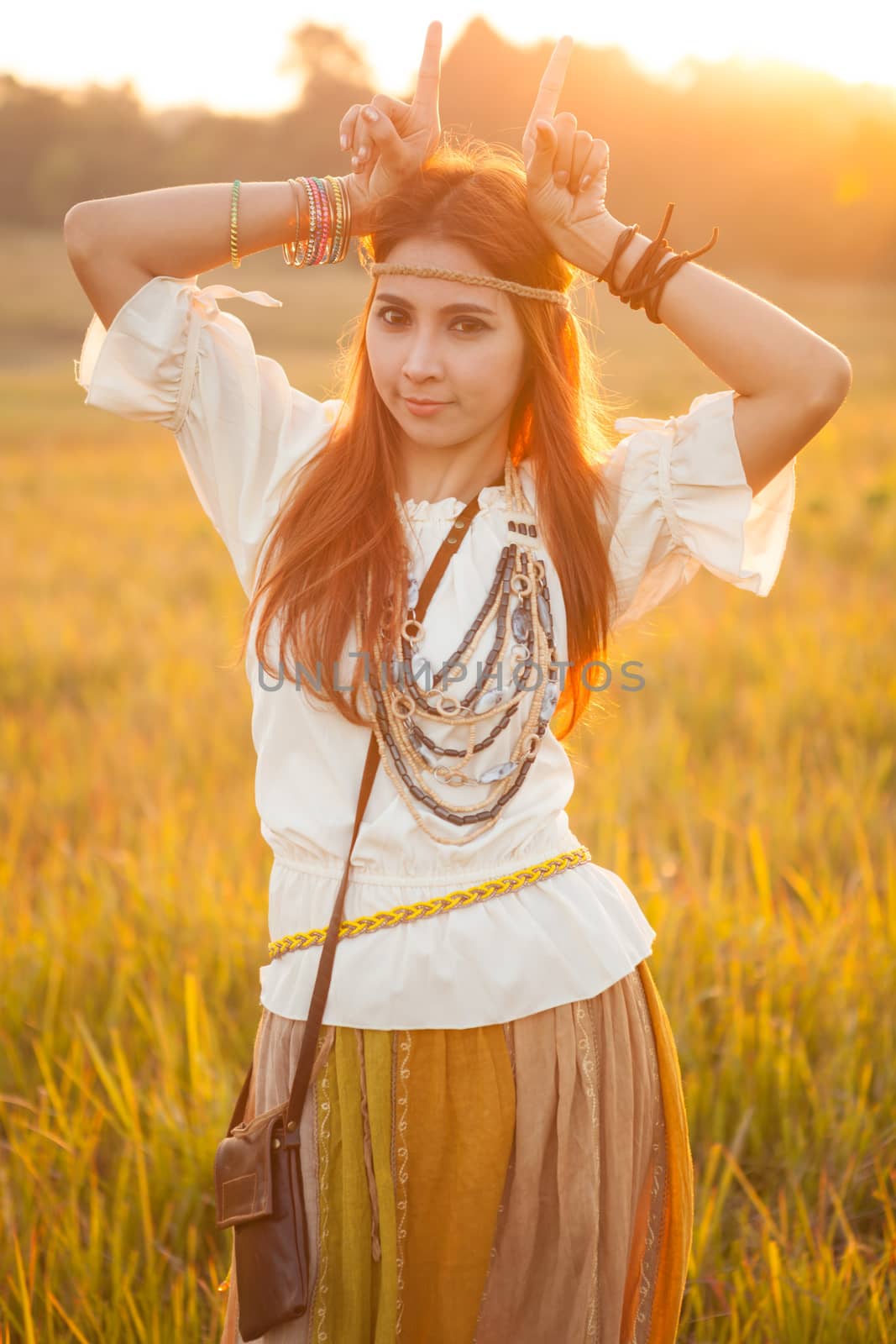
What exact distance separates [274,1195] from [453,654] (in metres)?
0.77

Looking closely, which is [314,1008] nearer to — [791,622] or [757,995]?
[757,995]

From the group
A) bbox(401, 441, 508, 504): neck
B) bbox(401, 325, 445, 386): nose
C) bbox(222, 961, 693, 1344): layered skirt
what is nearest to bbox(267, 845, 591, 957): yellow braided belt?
bbox(222, 961, 693, 1344): layered skirt

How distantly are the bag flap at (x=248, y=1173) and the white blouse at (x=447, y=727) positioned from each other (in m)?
0.16

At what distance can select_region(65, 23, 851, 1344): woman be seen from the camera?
164 centimetres

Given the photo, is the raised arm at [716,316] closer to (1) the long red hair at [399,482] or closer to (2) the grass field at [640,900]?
(1) the long red hair at [399,482]

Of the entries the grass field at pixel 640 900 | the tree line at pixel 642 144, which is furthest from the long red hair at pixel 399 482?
the tree line at pixel 642 144

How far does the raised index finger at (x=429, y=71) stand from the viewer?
1.71 metres

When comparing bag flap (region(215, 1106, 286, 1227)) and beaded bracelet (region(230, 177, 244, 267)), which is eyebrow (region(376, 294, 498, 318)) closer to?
beaded bracelet (region(230, 177, 244, 267))

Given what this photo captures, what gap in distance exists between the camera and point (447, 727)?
170 centimetres

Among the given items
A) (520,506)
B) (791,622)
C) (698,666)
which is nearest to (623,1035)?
(520,506)

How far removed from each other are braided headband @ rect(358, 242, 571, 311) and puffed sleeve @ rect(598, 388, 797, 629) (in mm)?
226

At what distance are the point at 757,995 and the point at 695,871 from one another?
1.80 ft

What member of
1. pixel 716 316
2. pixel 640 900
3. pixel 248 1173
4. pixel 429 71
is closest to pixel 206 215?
pixel 429 71

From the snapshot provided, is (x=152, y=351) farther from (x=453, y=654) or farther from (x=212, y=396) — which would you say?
(x=453, y=654)
